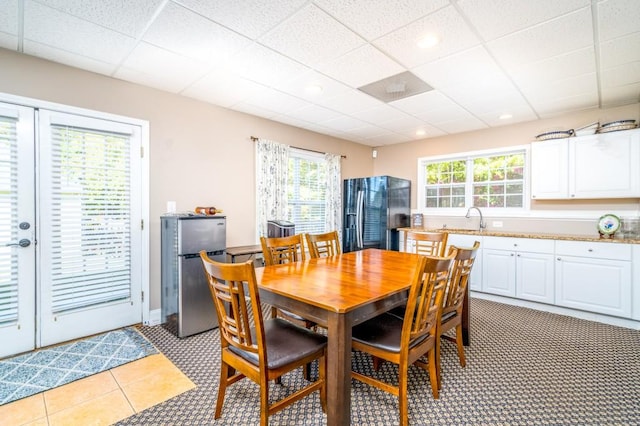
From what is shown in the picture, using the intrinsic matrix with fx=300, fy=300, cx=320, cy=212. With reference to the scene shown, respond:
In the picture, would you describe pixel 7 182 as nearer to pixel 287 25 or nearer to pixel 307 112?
pixel 287 25

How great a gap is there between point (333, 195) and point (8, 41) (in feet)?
13.7

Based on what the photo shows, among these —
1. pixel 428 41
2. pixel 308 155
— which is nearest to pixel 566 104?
pixel 428 41

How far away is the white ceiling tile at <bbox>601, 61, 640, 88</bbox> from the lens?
2.73 metres

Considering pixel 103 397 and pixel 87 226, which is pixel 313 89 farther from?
pixel 103 397

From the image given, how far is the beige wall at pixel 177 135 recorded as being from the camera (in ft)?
8.91

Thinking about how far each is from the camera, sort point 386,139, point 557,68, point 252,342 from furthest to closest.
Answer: point 386,139 < point 557,68 < point 252,342

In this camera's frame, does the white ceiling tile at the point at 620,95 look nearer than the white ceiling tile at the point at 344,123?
Yes

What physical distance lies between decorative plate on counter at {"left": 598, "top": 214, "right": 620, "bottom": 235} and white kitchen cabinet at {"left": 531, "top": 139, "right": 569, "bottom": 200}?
482 mm

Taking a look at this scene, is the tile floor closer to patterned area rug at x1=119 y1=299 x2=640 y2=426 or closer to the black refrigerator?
patterned area rug at x1=119 y1=299 x2=640 y2=426

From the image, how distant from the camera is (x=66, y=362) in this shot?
2484 millimetres

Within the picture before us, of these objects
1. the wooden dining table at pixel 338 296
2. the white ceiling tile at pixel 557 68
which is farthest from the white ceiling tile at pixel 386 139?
the wooden dining table at pixel 338 296

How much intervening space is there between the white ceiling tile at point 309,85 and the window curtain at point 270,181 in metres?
1.07

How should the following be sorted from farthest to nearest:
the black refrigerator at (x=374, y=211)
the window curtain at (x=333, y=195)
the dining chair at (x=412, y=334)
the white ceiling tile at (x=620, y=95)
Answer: the window curtain at (x=333, y=195) → the black refrigerator at (x=374, y=211) → the white ceiling tile at (x=620, y=95) → the dining chair at (x=412, y=334)

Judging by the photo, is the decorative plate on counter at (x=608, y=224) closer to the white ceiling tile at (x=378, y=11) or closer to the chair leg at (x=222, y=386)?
the white ceiling tile at (x=378, y=11)
